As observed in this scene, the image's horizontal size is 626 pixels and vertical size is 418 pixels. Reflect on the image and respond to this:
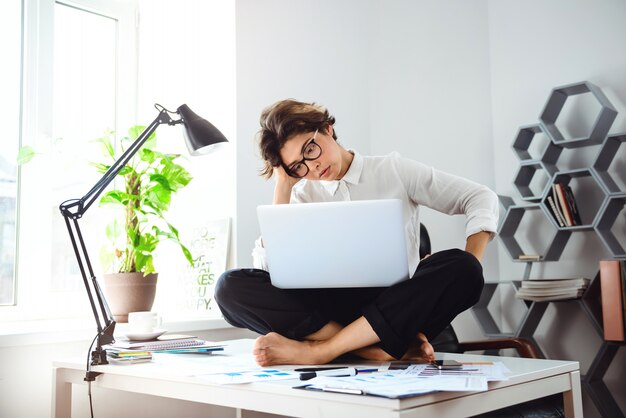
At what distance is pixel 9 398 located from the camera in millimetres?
1855

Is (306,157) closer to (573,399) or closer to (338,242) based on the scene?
(338,242)

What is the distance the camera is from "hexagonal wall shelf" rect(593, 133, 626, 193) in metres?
2.42

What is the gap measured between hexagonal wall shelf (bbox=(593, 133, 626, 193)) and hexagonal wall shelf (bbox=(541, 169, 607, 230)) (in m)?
0.05

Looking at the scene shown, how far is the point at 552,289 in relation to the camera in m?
2.46

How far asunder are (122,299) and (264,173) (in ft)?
2.61

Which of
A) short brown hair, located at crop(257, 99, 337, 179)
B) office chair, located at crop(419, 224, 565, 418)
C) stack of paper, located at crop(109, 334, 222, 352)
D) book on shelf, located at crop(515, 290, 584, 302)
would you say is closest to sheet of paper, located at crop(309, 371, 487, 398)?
office chair, located at crop(419, 224, 565, 418)

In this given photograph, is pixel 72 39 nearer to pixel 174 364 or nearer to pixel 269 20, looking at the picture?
pixel 269 20

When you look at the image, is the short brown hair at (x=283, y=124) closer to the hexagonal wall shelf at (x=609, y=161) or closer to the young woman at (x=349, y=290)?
the young woman at (x=349, y=290)

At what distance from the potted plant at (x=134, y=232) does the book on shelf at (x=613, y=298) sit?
1570mm

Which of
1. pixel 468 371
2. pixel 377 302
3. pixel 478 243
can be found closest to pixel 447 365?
pixel 468 371

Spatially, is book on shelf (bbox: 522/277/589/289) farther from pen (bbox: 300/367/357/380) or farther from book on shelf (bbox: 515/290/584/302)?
pen (bbox: 300/367/357/380)

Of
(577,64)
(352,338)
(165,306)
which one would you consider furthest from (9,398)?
(577,64)

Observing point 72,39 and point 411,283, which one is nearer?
point 411,283

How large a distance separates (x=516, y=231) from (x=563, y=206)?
0.32m
